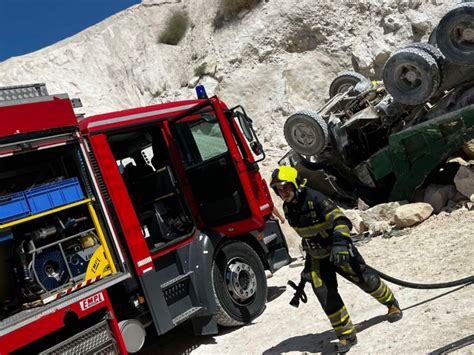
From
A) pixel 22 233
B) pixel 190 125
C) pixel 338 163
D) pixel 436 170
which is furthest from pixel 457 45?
pixel 22 233

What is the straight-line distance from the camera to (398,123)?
30.6 ft

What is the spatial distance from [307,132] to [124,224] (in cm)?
489

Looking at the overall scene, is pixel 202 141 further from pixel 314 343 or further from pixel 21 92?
pixel 314 343

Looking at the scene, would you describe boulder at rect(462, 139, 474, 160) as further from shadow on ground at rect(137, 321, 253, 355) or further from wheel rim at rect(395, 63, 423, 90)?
shadow on ground at rect(137, 321, 253, 355)

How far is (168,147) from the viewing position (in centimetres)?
625

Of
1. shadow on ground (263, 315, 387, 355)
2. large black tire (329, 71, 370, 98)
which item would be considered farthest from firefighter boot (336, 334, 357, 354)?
large black tire (329, 71, 370, 98)

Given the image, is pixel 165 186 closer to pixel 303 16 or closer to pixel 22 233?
pixel 22 233

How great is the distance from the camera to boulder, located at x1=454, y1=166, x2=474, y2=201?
754 cm

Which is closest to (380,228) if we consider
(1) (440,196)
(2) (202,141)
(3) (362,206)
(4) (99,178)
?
(1) (440,196)

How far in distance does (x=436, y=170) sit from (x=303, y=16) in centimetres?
969

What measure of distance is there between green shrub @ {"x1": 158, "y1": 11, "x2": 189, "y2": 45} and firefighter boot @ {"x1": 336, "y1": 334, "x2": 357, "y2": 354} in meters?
18.5

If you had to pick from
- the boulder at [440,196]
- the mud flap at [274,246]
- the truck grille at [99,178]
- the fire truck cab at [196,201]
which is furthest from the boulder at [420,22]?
the truck grille at [99,178]

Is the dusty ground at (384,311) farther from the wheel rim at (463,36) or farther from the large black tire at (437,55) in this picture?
the wheel rim at (463,36)

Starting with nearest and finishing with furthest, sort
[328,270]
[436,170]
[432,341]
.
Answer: [432,341], [328,270], [436,170]
